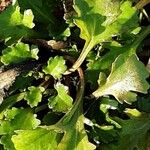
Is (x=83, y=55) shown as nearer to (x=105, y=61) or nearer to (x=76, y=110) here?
(x=105, y=61)

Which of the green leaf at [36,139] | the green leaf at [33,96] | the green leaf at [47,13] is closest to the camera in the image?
the green leaf at [36,139]

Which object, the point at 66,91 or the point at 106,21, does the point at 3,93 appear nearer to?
the point at 66,91

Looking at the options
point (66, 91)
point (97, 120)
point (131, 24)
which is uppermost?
point (131, 24)

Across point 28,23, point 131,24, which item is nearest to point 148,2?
point 131,24

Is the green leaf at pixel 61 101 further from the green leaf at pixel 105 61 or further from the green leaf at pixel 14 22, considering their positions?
the green leaf at pixel 14 22

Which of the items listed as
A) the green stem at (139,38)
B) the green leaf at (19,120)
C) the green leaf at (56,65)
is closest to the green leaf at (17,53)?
the green leaf at (56,65)

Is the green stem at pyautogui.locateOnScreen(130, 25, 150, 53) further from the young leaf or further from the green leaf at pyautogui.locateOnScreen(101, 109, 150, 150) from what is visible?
the green leaf at pyautogui.locateOnScreen(101, 109, 150, 150)
